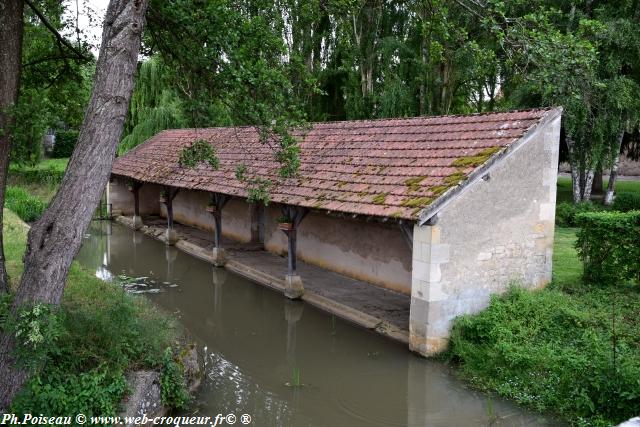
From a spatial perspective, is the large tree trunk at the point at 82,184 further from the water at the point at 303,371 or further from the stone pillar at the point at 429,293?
the stone pillar at the point at 429,293

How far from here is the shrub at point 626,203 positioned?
15711 mm

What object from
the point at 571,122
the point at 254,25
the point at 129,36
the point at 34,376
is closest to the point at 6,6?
the point at 129,36

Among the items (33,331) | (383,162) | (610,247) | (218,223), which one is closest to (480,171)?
(383,162)

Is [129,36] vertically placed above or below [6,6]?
below

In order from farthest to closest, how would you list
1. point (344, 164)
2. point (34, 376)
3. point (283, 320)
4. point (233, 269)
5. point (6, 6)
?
1. point (233, 269)
2. point (344, 164)
3. point (283, 320)
4. point (6, 6)
5. point (34, 376)

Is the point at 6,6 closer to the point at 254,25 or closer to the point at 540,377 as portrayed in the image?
the point at 254,25

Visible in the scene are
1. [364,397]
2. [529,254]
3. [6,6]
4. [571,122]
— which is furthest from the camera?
[571,122]

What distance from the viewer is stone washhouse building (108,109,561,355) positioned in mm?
7641

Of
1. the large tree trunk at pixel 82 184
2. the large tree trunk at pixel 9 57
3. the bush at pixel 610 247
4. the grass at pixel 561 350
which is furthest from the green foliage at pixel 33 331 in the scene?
the bush at pixel 610 247

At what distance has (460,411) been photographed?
6.27 m

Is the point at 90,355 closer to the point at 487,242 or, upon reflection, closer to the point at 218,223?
the point at 487,242

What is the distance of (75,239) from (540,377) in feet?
17.4

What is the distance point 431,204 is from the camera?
24.1 feet

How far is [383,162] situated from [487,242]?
2491 millimetres
